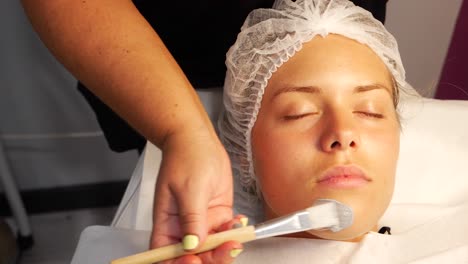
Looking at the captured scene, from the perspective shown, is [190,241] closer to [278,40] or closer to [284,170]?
[284,170]

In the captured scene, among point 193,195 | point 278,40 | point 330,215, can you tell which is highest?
point 278,40

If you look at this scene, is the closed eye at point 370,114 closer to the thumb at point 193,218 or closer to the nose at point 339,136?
the nose at point 339,136

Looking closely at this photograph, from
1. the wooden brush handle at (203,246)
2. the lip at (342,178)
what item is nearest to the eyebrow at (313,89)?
the lip at (342,178)

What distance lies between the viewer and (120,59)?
30.2 inches

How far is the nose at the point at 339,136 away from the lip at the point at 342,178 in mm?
36

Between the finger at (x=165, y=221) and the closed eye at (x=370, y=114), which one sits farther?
the closed eye at (x=370, y=114)

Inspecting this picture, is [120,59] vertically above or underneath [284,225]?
above

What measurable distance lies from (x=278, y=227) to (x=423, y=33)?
4.36 feet

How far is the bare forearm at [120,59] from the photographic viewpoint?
0.75 meters

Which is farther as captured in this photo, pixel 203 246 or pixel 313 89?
pixel 313 89

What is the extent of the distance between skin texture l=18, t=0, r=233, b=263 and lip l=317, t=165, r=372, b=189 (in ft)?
0.66

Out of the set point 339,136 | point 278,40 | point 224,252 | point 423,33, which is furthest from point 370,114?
point 423,33

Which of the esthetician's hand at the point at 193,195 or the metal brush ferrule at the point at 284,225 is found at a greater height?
the esthetician's hand at the point at 193,195

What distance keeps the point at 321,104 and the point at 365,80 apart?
10 centimetres
